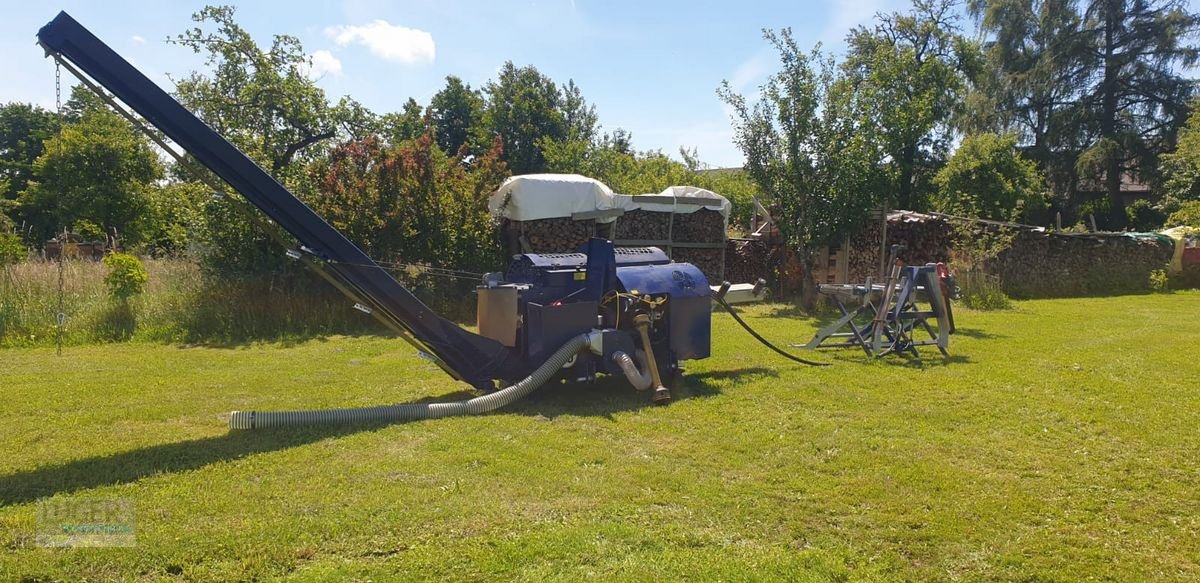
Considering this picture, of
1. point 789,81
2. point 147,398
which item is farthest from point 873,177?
point 147,398

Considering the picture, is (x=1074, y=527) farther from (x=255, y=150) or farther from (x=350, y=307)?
(x=255, y=150)

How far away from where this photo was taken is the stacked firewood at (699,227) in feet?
51.5

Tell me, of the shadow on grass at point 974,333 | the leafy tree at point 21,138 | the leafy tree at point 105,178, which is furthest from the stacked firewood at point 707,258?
the leafy tree at point 21,138

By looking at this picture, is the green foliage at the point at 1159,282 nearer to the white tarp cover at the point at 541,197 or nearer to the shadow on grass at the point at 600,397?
the white tarp cover at the point at 541,197

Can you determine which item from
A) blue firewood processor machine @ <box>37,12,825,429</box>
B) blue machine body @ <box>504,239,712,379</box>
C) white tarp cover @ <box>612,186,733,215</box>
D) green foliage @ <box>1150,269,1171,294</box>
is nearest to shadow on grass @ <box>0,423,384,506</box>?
blue firewood processor machine @ <box>37,12,825,429</box>

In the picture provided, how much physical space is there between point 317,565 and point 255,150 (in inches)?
447

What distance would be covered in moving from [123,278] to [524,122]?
25.7 meters

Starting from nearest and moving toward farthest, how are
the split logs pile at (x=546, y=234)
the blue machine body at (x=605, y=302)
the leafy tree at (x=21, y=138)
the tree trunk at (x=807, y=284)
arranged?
the blue machine body at (x=605, y=302) < the split logs pile at (x=546, y=234) < the tree trunk at (x=807, y=284) < the leafy tree at (x=21, y=138)

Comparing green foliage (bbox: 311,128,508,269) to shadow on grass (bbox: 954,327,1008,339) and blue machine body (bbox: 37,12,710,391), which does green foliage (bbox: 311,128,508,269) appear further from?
shadow on grass (bbox: 954,327,1008,339)

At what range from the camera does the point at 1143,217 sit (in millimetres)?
29500

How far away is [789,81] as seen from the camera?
1350cm

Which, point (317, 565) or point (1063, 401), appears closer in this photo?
point (317, 565)

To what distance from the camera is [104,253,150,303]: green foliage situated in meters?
10.1

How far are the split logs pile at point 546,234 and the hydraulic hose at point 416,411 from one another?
7.05m
